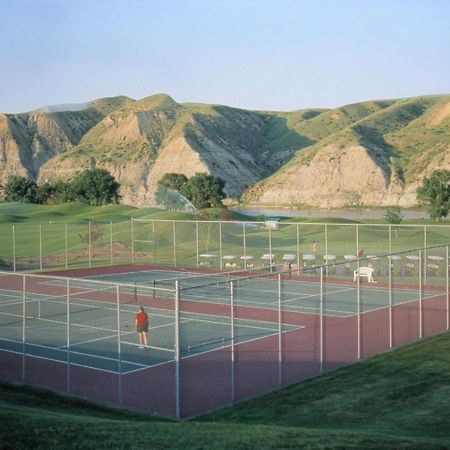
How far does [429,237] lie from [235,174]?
3987 inches

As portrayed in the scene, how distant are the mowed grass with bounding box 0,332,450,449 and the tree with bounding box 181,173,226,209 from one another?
74.9 m

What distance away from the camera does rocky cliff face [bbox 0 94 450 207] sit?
122688 millimetres

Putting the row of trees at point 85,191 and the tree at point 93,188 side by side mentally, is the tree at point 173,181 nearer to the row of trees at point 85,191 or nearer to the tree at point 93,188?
the row of trees at point 85,191

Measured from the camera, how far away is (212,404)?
1711cm

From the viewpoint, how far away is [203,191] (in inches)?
3925

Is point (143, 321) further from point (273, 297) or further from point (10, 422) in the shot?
point (273, 297)

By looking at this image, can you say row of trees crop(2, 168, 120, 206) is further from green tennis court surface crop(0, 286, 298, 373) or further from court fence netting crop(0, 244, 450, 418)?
green tennis court surface crop(0, 286, 298, 373)

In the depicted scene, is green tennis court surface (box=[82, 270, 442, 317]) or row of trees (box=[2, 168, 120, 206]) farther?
row of trees (box=[2, 168, 120, 206])

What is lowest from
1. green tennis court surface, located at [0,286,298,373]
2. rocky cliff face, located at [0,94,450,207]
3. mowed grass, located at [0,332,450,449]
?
green tennis court surface, located at [0,286,298,373]

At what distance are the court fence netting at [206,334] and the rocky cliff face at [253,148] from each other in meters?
83.3

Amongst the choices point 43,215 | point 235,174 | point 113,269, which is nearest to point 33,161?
point 235,174

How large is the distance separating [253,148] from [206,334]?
141 meters

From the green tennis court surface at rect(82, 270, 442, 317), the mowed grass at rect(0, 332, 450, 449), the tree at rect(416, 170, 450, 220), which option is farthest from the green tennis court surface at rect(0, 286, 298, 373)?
the tree at rect(416, 170, 450, 220)

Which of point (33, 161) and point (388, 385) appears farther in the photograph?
point (33, 161)
